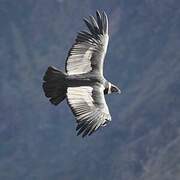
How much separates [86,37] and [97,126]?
8.55 metres

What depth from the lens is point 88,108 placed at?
1783 inches

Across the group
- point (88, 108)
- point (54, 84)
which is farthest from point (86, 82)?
point (88, 108)

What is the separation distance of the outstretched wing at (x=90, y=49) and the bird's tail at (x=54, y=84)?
0.54 meters

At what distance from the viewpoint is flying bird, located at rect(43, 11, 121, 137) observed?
44.6 metres

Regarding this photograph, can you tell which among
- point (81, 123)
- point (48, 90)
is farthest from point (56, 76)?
point (81, 123)

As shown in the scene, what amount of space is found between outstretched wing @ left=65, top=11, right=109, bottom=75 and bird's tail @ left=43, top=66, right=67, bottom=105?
1.78ft

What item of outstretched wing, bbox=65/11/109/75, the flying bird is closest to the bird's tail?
the flying bird

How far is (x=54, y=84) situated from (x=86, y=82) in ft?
5.05

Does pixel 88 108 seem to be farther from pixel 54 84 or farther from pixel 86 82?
pixel 54 84

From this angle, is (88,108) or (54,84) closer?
(88,108)

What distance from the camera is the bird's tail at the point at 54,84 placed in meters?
47.3

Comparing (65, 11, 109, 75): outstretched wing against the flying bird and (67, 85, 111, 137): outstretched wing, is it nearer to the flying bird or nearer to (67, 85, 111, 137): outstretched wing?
the flying bird

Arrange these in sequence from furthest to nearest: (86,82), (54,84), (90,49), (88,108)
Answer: (90,49) → (54,84) → (86,82) → (88,108)

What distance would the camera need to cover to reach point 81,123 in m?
44.0
